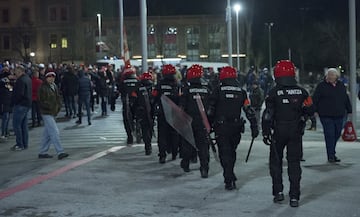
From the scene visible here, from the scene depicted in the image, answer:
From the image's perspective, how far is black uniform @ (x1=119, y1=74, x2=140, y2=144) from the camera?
13050 millimetres

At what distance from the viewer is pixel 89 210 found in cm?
766

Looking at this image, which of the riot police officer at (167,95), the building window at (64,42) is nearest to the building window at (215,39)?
the building window at (64,42)

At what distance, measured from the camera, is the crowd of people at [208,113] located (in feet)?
25.5

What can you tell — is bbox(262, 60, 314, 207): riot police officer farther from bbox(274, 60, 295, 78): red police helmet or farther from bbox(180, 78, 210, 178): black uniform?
bbox(180, 78, 210, 178): black uniform

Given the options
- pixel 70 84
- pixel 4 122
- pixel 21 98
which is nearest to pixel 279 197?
pixel 21 98

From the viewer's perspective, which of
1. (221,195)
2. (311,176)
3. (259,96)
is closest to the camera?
(221,195)

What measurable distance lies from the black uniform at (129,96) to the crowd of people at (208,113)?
15 mm

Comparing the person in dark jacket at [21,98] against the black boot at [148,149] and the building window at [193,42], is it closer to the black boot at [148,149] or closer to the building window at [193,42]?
the black boot at [148,149]

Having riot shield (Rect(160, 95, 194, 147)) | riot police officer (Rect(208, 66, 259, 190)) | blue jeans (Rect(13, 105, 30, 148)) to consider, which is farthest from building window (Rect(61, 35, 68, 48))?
riot police officer (Rect(208, 66, 259, 190))

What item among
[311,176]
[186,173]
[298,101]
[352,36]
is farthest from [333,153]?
[352,36]

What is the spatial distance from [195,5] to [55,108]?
70397mm

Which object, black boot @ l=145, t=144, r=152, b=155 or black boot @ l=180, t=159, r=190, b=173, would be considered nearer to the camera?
black boot @ l=180, t=159, r=190, b=173

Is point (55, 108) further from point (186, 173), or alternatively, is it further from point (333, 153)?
point (333, 153)

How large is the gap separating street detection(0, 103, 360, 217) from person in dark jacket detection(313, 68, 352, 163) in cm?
44
